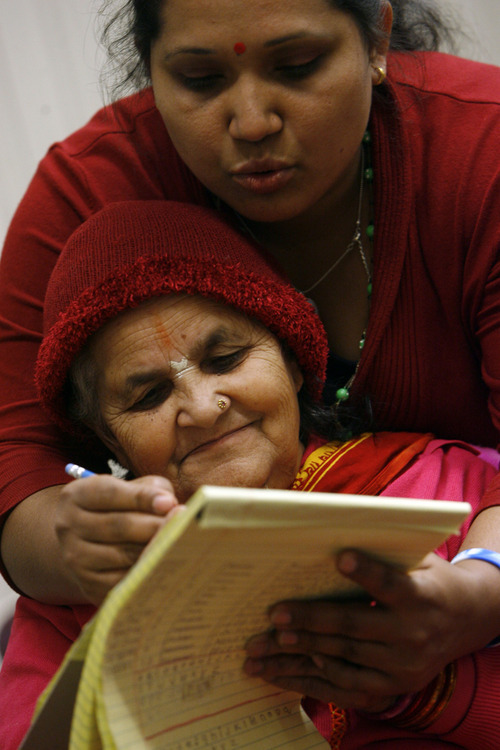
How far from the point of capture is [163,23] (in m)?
1.43

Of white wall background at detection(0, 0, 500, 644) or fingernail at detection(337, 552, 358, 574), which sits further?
white wall background at detection(0, 0, 500, 644)

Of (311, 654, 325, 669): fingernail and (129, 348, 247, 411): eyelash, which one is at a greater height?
(129, 348, 247, 411): eyelash

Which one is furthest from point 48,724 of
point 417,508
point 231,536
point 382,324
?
point 382,324

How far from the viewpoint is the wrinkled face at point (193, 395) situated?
4.53ft

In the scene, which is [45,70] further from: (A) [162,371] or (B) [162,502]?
(B) [162,502]

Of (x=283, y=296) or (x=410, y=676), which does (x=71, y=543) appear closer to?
(x=410, y=676)

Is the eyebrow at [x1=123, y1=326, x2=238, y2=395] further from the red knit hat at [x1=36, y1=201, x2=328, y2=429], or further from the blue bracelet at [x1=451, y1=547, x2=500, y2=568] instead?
the blue bracelet at [x1=451, y1=547, x2=500, y2=568]

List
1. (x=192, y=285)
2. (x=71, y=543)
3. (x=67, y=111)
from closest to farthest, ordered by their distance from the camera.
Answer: (x=71, y=543) → (x=192, y=285) → (x=67, y=111)

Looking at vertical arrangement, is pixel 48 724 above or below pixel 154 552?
below

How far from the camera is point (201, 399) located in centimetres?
135

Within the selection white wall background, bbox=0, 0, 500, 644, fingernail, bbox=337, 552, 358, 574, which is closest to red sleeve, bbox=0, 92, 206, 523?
fingernail, bbox=337, 552, 358, 574

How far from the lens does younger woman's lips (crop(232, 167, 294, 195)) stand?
1474 mm

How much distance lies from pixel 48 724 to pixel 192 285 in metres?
0.71

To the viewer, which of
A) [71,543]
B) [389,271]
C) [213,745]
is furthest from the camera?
[389,271]
